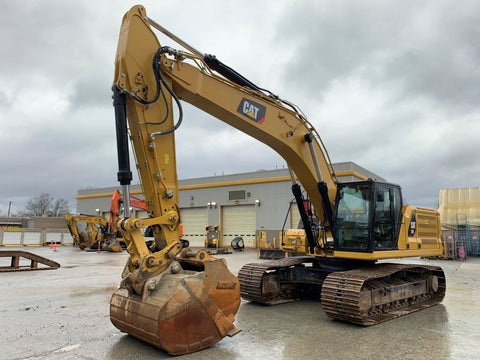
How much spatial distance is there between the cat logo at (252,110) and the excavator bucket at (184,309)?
2.50 m

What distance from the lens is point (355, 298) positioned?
19.9 feet

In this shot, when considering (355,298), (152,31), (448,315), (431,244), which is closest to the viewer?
(152,31)

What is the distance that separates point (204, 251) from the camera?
5129 mm

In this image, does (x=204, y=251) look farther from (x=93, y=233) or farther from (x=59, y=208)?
(x=59, y=208)

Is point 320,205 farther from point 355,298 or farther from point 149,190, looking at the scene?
point 149,190

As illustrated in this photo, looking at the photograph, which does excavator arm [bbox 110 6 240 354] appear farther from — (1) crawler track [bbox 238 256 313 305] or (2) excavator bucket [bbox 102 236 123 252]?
(2) excavator bucket [bbox 102 236 123 252]

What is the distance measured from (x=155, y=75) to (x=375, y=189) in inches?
172

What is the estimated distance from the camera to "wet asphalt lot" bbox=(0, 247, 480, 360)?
15.9 ft

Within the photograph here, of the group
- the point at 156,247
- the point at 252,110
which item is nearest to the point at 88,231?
the point at 252,110

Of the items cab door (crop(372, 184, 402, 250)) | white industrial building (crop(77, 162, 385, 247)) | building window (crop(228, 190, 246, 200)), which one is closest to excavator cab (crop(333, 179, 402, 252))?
cab door (crop(372, 184, 402, 250))

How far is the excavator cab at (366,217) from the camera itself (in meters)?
7.08

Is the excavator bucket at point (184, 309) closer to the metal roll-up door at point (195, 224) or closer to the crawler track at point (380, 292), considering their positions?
the crawler track at point (380, 292)

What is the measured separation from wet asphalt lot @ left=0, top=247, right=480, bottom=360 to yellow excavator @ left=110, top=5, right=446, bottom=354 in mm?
303

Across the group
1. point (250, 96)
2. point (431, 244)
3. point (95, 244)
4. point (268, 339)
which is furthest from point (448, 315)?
point (95, 244)
